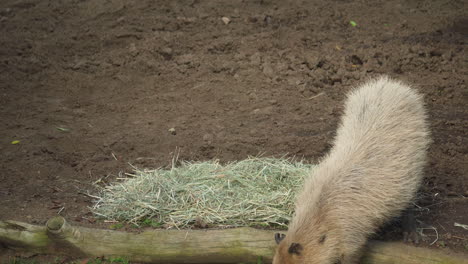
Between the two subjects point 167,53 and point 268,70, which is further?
point 167,53

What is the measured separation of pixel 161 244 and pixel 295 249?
1097 mm

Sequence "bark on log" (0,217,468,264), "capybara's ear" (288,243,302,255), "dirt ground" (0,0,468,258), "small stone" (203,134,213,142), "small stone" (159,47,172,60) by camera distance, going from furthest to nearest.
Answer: "small stone" (159,47,172,60) → "small stone" (203,134,213,142) → "dirt ground" (0,0,468,258) → "bark on log" (0,217,468,264) → "capybara's ear" (288,243,302,255)

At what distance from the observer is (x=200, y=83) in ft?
24.0

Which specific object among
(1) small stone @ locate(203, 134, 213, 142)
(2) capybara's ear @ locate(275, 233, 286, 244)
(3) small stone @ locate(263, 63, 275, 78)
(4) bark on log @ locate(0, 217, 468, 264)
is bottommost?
(1) small stone @ locate(203, 134, 213, 142)

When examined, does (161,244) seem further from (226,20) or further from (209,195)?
(226,20)

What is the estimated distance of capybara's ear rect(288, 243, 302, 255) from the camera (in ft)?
11.4

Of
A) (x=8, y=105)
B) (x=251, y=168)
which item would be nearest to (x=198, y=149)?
(x=251, y=168)

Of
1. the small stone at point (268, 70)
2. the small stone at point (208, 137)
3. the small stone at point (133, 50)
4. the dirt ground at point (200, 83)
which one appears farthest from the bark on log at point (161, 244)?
the small stone at point (133, 50)

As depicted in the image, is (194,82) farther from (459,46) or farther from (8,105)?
(459,46)

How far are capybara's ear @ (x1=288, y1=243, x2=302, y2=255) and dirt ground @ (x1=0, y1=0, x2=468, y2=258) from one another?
1.19 meters

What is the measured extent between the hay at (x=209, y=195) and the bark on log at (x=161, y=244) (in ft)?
1.08

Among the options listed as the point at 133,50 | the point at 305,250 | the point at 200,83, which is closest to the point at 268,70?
the point at 200,83

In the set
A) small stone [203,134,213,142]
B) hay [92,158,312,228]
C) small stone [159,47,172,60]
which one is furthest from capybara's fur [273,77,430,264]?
small stone [159,47,172,60]

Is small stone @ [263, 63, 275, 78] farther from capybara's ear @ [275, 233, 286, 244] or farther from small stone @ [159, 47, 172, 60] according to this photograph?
capybara's ear @ [275, 233, 286, 244]
